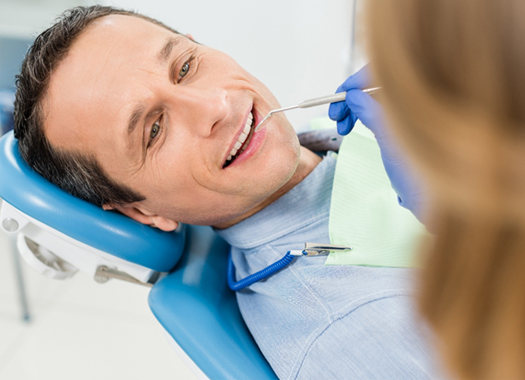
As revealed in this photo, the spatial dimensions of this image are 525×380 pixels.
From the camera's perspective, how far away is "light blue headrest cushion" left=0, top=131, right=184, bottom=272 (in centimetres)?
104

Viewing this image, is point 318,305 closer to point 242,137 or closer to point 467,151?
point 242,137

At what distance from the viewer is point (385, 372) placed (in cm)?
82

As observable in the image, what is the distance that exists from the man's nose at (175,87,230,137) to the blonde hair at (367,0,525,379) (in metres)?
0.69

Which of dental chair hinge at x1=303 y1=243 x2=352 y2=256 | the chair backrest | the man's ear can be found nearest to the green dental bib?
dental chair hinge at x1=303 y1=243 x2=352 y2=256

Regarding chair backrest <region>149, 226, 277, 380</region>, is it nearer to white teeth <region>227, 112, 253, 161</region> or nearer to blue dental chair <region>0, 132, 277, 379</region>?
blue dental chair <region>0, 132, 277, 379</region>

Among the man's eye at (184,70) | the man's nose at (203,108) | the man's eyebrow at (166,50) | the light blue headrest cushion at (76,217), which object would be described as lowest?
the light blue headrest cushion at (76,217)

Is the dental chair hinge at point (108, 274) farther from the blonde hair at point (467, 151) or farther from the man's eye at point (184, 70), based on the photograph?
the blonde hair at point (467, 151)

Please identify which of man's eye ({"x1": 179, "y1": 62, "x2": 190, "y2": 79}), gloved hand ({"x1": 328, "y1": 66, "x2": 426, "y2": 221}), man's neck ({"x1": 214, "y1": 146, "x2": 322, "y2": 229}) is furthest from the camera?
man's neck ({"x1": 214, "y1": 146, "x2": 322, "y2": 229})

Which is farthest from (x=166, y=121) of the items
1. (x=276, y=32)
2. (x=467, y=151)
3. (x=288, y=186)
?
(x=276, y=32)

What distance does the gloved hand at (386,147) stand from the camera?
0.76m

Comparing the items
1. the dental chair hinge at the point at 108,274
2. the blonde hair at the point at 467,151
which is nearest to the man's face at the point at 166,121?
the dental chair hinge at the point at 108,274

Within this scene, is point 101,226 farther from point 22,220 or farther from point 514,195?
point 514,195

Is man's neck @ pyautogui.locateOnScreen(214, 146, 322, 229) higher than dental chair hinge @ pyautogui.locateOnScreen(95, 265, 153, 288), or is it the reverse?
man's neck @ pyautogui.locateOnScreen(214, 146, 322, 229)

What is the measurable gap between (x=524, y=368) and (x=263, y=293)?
0.78m
